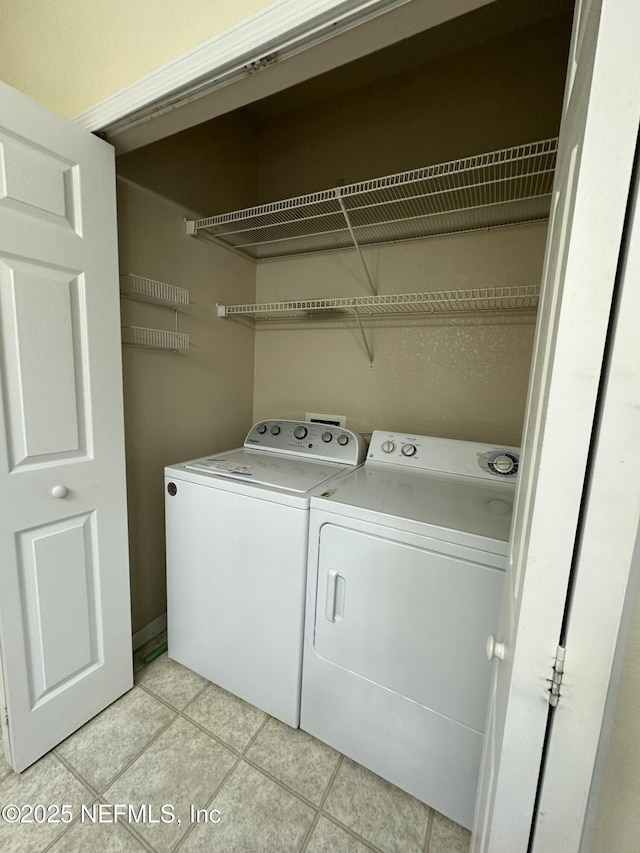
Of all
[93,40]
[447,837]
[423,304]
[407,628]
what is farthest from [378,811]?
[93,40]

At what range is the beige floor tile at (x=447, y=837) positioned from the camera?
3.72ft

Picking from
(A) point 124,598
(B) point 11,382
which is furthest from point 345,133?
(A) point 124,598

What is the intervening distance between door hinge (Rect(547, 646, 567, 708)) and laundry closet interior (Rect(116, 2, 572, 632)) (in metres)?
1.49

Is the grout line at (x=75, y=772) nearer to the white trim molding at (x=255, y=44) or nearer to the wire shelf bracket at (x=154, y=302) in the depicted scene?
the wire shelf bracket at (x=154, y=302)

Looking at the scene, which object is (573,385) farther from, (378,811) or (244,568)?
(378,811)

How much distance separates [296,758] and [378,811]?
33cm

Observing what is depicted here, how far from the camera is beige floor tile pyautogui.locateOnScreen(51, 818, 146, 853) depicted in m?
1.08

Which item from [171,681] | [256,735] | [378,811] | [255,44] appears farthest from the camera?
[171,681]

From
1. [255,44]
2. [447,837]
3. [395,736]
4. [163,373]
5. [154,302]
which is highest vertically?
[255,44]

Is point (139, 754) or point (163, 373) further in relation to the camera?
point (163, 373)

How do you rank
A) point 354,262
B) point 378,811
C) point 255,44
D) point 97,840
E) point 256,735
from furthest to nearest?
point 354,262, point 256,735, point 378,811, point 97,840, point 255,44

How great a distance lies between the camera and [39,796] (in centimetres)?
120

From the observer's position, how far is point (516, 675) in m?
0.46

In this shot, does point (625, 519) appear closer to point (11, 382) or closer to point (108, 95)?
point (11, 382)
